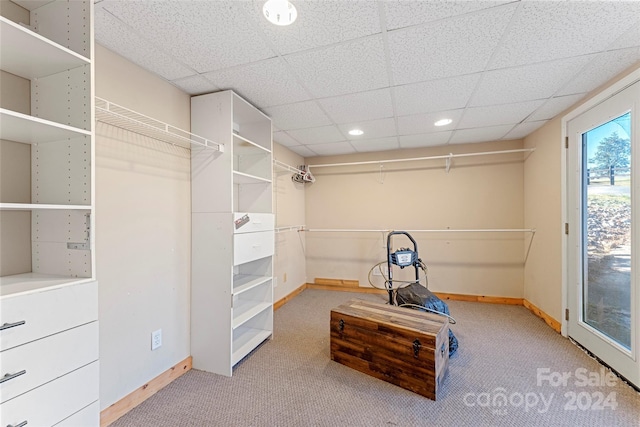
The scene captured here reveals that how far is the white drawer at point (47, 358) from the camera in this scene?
3.02 ft

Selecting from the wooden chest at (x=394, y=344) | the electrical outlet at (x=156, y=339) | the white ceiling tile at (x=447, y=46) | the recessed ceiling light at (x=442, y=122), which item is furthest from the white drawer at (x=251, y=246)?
the recessed ceiling light at (x=442, y=122)

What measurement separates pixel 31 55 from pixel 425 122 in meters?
3.06

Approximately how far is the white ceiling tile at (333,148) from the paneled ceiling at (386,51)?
3.70ft

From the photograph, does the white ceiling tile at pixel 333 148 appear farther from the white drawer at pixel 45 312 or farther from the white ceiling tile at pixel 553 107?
the white drawer at pixel 45 312

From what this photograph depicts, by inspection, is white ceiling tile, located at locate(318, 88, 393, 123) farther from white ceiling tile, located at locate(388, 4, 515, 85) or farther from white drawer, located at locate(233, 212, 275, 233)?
white drawer, located at locate(233, 212, 275, 233)

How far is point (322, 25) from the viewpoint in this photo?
144 cm

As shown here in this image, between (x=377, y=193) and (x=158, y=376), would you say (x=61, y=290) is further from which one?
(x=377, y=193)

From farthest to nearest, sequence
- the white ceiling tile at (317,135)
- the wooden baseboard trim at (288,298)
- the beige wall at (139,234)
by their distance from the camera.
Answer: the wooden baseboard trim at (288,298) → the white ceiling tile at (317,135) → the beige wall at (139,234)

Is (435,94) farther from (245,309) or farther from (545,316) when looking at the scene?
(545,316)

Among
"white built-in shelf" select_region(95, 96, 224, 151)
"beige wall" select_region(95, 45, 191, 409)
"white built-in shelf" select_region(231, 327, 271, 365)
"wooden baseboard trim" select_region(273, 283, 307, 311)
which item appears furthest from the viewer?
"wooden baseboard trim" select_region(273, 283, 307, 311)

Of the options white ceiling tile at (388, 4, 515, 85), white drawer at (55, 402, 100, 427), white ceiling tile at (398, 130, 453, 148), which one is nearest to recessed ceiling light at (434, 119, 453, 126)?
white ceiling tile at (398, 130, 453, 148)

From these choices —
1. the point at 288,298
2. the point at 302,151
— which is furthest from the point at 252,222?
the point at 302,151

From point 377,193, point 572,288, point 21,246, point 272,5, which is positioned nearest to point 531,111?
point 572,288

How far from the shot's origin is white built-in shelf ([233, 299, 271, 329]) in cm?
230
